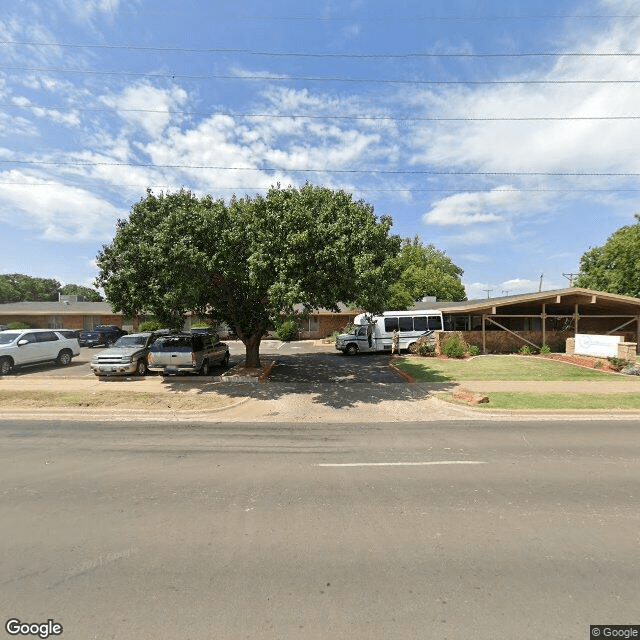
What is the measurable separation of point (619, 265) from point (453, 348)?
27.7 meters

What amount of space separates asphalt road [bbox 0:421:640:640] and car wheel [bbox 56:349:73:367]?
44.4ft

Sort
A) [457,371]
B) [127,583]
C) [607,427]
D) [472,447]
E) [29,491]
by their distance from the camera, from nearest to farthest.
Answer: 1. [127,583]
2. [29,491]
3. [472,447]
4. [607,427]
5. [457,371]

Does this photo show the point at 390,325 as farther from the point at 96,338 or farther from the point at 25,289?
the point at 25,289

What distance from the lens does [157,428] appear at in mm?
8859

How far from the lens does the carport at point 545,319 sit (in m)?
20.8

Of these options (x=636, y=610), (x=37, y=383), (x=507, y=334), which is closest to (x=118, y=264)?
(x=37, y=383)

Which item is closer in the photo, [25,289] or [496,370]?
[496,370]

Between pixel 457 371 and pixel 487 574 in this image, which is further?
pixel 457 371

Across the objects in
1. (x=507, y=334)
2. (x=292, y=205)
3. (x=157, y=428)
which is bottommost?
(x=157, y=428)

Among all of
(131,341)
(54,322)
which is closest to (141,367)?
(131,341)

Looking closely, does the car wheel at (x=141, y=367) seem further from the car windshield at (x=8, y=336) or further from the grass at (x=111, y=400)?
the car windshield at (x=8, y=336)

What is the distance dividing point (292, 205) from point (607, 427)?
10.7 meters

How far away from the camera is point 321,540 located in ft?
13.3

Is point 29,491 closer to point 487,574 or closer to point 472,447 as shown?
point 487,574
